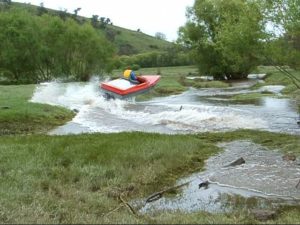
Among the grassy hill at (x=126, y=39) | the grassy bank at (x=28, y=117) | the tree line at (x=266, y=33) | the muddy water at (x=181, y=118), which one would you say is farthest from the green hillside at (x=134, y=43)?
the tree line at (x=266, y=33)

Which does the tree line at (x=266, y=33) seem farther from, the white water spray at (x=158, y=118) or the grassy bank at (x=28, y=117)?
the grassy bank at (x=28, y=117)

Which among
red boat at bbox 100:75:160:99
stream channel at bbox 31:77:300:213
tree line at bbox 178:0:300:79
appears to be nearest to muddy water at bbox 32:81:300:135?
stream channel at bbox 31:77:300:213

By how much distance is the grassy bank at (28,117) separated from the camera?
24703 mm

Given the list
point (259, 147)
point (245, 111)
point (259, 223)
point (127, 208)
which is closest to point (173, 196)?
point (127, 208)

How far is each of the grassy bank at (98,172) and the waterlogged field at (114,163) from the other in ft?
0.06

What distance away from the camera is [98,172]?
1305 centimetres

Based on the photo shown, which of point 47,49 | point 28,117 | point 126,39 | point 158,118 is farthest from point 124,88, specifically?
point 126,39

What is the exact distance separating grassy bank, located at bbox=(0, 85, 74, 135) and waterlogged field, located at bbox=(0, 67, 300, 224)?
0.05 meters

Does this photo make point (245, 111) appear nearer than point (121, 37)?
Yes

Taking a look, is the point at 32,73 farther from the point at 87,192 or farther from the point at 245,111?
the point at 87,192

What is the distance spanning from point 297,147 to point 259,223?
9.94 meters

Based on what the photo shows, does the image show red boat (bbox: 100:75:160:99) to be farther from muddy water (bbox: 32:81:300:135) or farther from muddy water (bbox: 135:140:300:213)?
muddy water (bbox: 135:140:300:213)

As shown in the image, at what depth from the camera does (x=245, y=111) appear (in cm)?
3044

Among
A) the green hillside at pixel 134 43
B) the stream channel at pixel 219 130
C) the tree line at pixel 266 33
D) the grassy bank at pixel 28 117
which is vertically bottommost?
the green hillside at pixel 134 43
